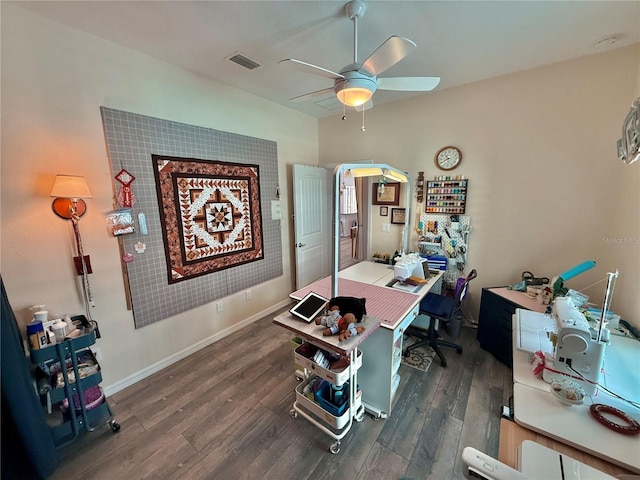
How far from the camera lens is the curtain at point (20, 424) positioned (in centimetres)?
122

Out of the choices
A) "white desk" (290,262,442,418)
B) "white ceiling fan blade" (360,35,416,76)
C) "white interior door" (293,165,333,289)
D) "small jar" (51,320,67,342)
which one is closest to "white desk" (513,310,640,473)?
"white desk" (290,262,442,418)

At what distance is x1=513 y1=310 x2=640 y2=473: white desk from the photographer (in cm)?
87

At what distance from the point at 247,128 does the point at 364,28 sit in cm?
161

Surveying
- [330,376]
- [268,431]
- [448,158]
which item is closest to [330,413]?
[330,376]

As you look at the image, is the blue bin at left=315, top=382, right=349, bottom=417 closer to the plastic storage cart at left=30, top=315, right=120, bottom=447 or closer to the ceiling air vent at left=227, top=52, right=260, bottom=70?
the plastic storage cart at left=30, top=315, right=120, bottom=447

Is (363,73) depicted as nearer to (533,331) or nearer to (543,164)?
(533,331)

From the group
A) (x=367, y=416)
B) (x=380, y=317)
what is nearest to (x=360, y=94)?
(x=380, y=317)

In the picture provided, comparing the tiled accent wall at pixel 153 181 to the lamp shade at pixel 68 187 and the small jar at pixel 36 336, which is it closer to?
the lamp shade at pixel 68 187

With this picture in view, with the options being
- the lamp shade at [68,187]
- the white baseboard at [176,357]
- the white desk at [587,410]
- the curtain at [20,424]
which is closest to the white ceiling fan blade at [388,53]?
the white desk at [587,410]

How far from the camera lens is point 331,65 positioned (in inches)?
87.8

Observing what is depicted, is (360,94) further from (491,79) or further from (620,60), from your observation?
(620,60)

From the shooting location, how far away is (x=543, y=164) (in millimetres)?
2367

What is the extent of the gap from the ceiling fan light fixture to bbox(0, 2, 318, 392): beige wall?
1592mm

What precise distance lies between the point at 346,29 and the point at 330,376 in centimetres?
232
